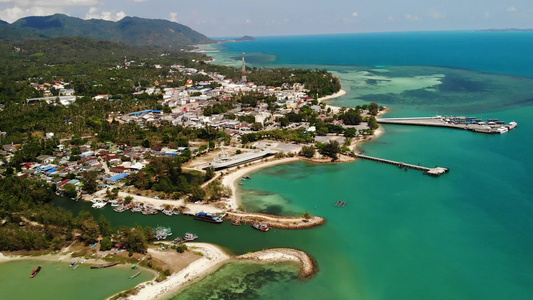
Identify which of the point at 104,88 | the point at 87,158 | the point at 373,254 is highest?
the point at 104,88

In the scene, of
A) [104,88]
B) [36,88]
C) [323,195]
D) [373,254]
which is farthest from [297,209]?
[36,88]

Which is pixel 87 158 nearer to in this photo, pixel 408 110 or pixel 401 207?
pixel 401 207

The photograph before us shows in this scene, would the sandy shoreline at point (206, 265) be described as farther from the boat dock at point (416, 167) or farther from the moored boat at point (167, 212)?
the boat dock at point (416, 167)

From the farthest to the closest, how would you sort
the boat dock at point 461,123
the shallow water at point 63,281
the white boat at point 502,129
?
1. the boat dock at point 461,123
2. the white boat at point 502,129
3. the shallow water at point 63,281

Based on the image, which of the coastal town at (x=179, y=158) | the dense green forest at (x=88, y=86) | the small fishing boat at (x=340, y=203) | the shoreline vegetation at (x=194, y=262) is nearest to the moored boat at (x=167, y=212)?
the coastal town at (x=179, y=158)

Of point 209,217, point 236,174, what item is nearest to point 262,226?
point 209,217
